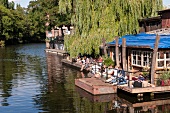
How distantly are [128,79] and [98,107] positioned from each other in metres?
4.92

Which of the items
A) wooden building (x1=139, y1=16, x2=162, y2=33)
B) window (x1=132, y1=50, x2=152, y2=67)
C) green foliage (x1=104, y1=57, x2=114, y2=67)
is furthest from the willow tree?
window (x1=132, y1=50, x2=152, y2=67)

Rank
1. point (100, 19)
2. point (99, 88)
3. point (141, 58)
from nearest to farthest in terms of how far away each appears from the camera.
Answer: point (99, 88)
point (141, 58)
point (100, 19)

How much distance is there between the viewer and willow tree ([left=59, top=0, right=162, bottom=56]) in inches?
1529

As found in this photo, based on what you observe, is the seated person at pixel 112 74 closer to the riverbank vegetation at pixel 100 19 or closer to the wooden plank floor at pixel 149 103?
the wooden plank floor at pixel 149 103

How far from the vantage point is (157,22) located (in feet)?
145

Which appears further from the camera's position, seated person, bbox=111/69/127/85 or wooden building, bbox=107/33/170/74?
wooden building, bbox=107/33/170/74

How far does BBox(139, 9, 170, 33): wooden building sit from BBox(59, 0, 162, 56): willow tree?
5.31ft

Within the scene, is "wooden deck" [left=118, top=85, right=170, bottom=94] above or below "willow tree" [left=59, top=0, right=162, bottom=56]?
below

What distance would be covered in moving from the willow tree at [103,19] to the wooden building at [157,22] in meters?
1.62

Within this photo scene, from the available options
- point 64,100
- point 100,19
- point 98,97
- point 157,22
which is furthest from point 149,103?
point 157,22

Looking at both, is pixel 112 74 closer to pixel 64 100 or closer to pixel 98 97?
pixel 98 97

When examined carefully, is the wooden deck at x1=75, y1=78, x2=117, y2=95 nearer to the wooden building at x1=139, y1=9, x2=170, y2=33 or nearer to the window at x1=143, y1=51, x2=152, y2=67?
the window at x1=143, y1=51, x2=152, y2=67

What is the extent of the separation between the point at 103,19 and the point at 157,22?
906 centimetres

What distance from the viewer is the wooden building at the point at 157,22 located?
40844mm
